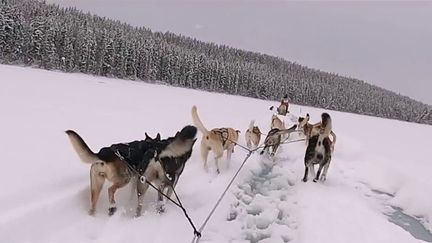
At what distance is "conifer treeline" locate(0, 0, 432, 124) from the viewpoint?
167 ft

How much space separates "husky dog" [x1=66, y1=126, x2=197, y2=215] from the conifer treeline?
156 feet

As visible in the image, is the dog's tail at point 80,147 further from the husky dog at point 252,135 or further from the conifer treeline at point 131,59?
the conifer treeline at point 131,59

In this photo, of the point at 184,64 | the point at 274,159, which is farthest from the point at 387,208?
the point at 184,64

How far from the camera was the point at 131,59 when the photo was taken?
203 feet

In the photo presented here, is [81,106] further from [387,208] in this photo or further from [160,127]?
[387,208]

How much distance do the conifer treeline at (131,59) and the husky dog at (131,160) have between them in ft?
156

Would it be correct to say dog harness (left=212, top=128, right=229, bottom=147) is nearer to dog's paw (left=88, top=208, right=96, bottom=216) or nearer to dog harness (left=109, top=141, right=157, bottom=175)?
dog harness (left=109, top=141, right=157, bottom=175)

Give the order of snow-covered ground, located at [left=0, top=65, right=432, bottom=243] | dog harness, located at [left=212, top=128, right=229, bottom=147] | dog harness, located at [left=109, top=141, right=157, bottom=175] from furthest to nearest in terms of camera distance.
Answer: dog harness, located at [left=212, top=128, right=229, bottom=147] → dog harness, located at [left=109, top=141, right=157, bottom=175] → snow-covered ground, located at [left=0, top=65, right=432, bottom=243]

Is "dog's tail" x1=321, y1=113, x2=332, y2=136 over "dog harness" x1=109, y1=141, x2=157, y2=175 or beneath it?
over

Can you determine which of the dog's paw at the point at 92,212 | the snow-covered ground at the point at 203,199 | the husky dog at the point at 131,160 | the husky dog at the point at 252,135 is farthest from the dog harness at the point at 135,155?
the husky dog at the point at 252,135

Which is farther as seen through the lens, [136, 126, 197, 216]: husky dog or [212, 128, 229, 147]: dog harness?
[212, 128, 229, 147]: dog harness

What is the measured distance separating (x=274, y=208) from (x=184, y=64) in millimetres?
65378

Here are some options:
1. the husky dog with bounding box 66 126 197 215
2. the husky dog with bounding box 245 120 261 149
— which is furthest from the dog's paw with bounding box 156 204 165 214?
the husky dog with bounding box 245 120 261 149

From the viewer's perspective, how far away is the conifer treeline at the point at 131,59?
50812mm
